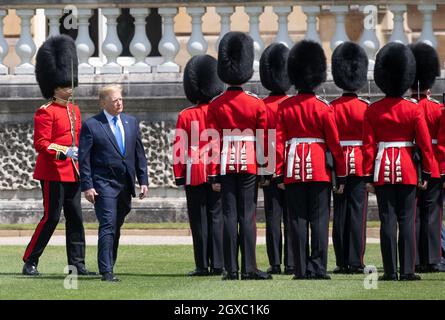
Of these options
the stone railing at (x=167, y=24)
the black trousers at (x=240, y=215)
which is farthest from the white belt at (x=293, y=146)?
the stone railing at (x=167, y=24)

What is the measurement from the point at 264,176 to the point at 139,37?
16.6ft

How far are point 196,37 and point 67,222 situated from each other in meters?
4.60

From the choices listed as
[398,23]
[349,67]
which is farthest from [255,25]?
[349,67]

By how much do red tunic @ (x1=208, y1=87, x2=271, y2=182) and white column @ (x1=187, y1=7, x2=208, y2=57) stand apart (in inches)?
186

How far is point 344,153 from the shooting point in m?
16.1

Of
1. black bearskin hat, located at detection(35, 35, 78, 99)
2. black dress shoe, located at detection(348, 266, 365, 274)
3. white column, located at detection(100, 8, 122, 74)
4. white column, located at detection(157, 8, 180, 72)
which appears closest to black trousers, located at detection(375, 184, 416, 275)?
black dress shoe, located at detection(348, 266, 365, 274)

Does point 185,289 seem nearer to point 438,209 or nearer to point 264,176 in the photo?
point 264,176

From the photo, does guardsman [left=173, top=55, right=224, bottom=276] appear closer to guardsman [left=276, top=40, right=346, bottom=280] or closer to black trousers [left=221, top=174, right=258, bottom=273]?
black trousers [left=221, top=174, right=258, bottom=273]

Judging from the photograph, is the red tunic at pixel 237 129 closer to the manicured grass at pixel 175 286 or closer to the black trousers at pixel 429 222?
the manicured grass at pixel 175 286

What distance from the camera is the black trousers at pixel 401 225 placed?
1498cm

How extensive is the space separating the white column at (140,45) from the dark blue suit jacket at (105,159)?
4715 millimetres

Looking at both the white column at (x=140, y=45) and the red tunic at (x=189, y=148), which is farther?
the white column at (x=140, y=45)

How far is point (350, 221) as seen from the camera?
16141 millimetres
